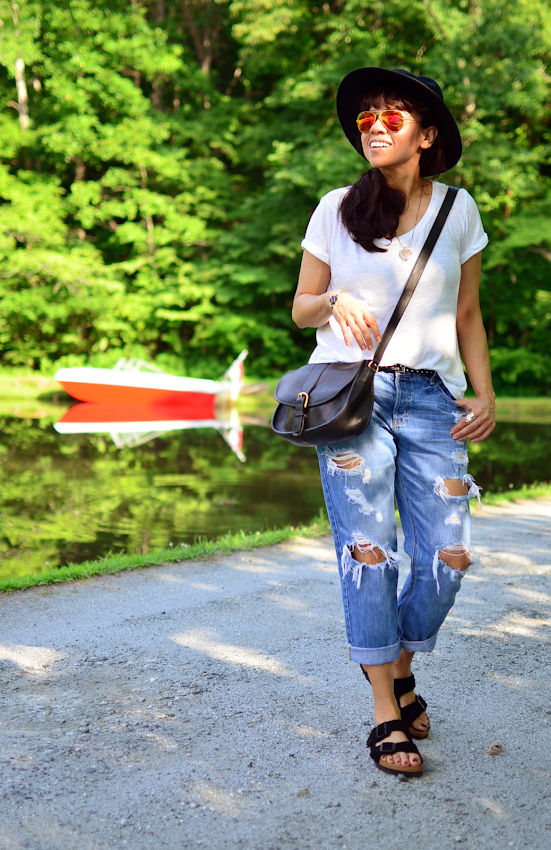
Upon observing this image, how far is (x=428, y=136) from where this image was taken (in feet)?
7.68

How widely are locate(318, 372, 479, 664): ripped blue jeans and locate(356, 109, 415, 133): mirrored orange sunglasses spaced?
0.70 m

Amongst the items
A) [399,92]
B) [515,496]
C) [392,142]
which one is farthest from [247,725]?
[515,496]

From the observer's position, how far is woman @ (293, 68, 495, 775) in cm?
224

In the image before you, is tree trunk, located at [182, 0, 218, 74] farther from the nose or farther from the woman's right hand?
the woman's right hand

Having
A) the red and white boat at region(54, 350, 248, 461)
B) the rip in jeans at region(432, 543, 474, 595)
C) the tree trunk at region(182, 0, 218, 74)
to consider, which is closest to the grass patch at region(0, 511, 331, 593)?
the rip in jeans at region(432, 543, 474, 595)

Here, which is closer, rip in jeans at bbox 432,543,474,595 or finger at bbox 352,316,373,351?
finger at bbox 352,316,373,351

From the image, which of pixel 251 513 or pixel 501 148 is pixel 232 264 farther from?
pixel 251 513

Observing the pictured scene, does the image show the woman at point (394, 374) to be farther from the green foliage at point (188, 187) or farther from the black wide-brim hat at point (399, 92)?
the green foliage at point (188, 187)

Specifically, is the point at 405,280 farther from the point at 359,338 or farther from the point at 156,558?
the point at 156,558

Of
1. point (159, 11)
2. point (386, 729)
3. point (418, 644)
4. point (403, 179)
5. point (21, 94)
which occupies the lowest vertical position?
point (386, 729)

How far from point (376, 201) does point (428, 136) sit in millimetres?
290

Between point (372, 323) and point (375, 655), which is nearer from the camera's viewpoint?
point (372, 323)

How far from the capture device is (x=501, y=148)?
18422 millimetres

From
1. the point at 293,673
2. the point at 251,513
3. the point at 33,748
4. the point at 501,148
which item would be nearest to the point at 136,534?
the point at 251,513
